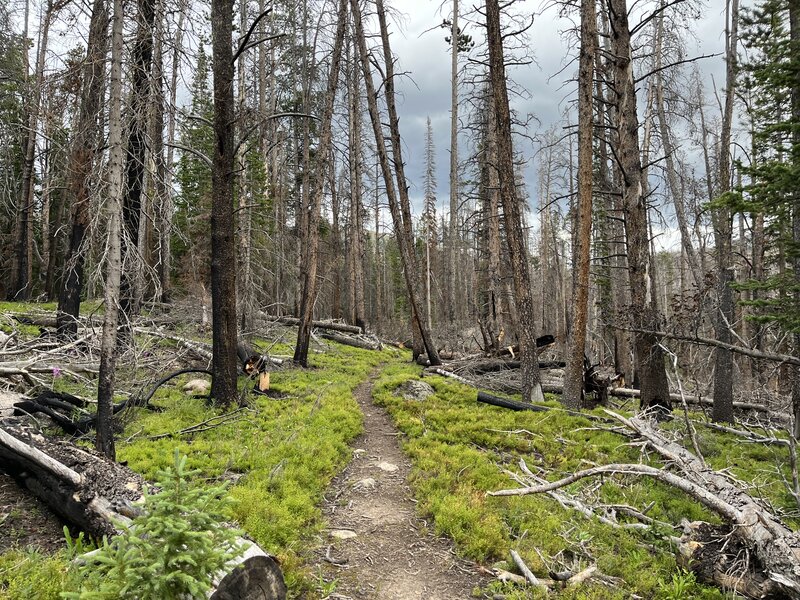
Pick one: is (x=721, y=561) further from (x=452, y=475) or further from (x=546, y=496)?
(x=452, y=475)

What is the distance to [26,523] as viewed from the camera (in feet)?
12.6

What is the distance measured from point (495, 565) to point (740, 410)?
981 centimetres

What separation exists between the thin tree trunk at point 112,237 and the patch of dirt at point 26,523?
845mm

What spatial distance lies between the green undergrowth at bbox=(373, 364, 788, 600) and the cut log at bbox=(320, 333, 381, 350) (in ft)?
33.0

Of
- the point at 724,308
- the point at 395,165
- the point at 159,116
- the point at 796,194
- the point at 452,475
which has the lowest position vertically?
the point at 452,475

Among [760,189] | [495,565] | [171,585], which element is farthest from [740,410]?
[171,585]

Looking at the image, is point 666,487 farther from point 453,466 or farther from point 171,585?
point 171,585

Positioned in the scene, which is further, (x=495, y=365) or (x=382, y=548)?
(x=495, y=365)

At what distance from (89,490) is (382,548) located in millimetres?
2738

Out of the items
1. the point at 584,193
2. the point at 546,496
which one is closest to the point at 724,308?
the point at 584,193

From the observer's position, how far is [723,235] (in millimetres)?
9195

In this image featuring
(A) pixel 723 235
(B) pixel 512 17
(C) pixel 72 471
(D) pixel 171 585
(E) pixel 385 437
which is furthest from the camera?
(B) pixel 512 17

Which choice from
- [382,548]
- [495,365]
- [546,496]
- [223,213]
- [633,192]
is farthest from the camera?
[495,365]

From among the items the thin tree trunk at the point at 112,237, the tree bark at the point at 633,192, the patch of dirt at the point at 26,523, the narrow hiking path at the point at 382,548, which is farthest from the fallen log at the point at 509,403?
the patch of dirt at the point at 26,523
